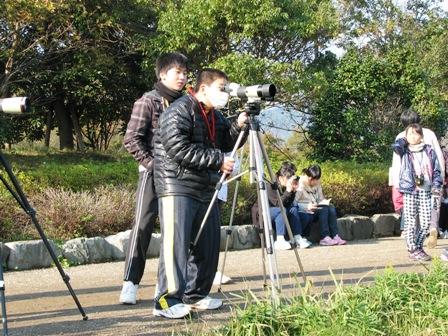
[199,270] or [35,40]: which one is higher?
[35,40]

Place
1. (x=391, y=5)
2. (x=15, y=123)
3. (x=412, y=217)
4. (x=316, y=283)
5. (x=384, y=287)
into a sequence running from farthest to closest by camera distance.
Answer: (x=391, y=5) < (x=15, y=123) < (x=412, y=217) < (x=316, y=283) < (x=384, y=287)

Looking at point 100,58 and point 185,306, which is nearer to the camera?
point 185,306

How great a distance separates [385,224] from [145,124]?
22.0ft

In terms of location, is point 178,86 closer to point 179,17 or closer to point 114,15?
point 179,17

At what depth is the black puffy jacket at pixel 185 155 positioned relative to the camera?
16.4 feet

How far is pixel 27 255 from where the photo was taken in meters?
7.62

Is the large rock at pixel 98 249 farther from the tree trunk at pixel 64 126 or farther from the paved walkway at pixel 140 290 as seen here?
the tree trunk at pixel 64 126

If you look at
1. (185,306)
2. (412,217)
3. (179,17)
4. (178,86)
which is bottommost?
(185,306)

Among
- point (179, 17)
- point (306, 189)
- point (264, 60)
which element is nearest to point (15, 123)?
point (179, 17)

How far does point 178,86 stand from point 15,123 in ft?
51.3

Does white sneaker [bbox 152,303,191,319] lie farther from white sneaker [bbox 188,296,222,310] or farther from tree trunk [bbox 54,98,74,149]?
tree trunk [bbox 54,98,74,149]

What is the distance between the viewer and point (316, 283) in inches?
255

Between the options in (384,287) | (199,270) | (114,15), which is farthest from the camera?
(114,15)

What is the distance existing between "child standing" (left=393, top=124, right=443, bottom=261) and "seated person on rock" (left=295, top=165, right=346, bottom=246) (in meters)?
1.78
